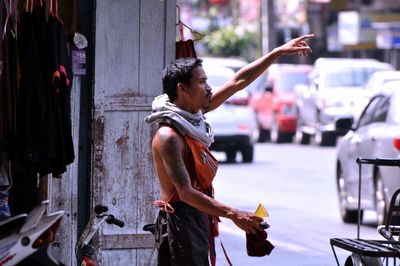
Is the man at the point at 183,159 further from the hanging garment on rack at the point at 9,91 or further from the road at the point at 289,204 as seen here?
the road at the point at 289,204

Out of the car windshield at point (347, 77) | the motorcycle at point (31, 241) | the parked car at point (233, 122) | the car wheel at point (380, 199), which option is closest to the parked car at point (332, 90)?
the car windshield at point (347, 77)

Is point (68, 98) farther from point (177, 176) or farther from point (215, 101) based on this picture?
point (177, 176)

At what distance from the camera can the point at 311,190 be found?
21.0 metres

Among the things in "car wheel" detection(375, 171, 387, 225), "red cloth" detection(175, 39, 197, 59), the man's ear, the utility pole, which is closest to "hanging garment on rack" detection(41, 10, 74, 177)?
"red cloth" detection(175, 39, 197, 59)

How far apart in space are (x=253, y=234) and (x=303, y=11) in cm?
5042

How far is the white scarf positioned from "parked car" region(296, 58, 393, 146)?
22308 mm

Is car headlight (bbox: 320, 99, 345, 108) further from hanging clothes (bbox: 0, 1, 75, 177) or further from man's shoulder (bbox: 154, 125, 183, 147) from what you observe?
man's shoulder (bbox: 154, 125, 183, 147)

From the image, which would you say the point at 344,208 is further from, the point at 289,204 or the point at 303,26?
the point at 303,26

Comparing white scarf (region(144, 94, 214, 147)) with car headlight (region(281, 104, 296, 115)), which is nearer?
white scarf (region(144, 94, 214, 147))

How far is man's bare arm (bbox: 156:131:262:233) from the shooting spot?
618 centimetres

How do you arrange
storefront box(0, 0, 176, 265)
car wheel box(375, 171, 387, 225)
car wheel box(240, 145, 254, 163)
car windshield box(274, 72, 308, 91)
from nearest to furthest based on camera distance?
storefront box(0, 0, 176, 265) → car wheel box(375, 171, 387, 225) → car wheel box(240, 145, 254, 163) → car windshield box(274, 72, 308, 91)

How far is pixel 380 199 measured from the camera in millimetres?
14836

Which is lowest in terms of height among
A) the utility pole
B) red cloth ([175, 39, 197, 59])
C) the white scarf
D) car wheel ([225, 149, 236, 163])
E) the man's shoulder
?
car wheel ([225, 149, 236, 163])

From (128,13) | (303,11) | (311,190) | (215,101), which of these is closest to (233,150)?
(311,190)
